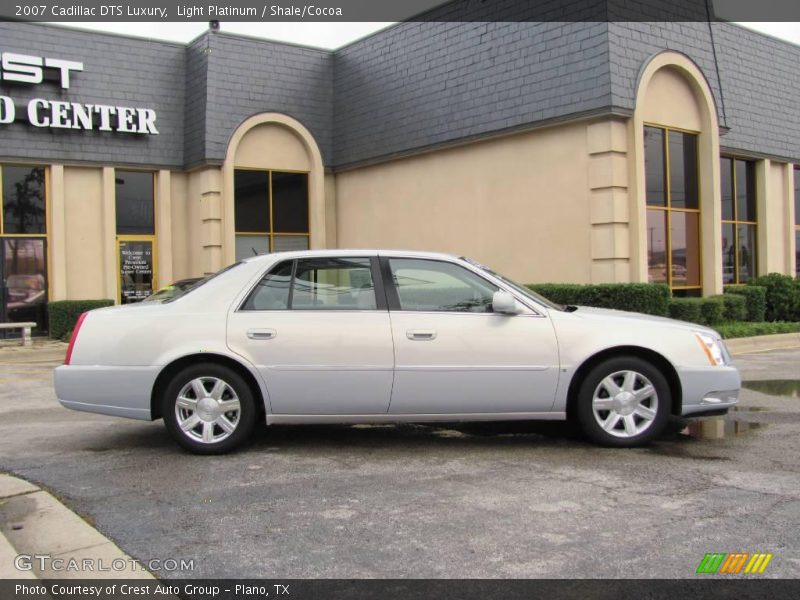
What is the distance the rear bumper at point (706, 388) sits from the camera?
6020 millimetres

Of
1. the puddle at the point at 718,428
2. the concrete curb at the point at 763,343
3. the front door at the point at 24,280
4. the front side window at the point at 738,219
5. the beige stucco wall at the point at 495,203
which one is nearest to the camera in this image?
the puddle at the point at 718,428

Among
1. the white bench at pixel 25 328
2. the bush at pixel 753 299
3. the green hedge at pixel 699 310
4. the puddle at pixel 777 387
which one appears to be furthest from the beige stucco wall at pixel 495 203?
the white bench at pixel 25 328

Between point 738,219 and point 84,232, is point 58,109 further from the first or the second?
point 738,219

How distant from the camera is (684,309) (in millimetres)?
13781

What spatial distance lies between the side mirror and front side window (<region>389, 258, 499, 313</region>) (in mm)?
159

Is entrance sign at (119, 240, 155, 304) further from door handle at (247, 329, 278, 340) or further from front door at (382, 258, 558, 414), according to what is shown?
front door at (382, 258, 558, 414)

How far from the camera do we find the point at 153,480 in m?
5.30

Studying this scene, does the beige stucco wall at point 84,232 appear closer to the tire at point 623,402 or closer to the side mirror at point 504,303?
the side mirror at point 504,303

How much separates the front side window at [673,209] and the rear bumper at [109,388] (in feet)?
35.6

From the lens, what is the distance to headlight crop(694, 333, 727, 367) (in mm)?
6105

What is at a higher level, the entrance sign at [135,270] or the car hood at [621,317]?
the entrance sign at [135,270]

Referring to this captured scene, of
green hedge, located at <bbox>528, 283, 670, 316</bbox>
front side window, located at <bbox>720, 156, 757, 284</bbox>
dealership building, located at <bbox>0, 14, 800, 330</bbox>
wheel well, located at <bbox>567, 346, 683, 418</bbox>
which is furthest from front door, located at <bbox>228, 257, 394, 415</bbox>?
front side window, located at <bbox>720, 156, 757, 284</bbox>

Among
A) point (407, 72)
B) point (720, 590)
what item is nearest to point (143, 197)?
point (407, 72)
